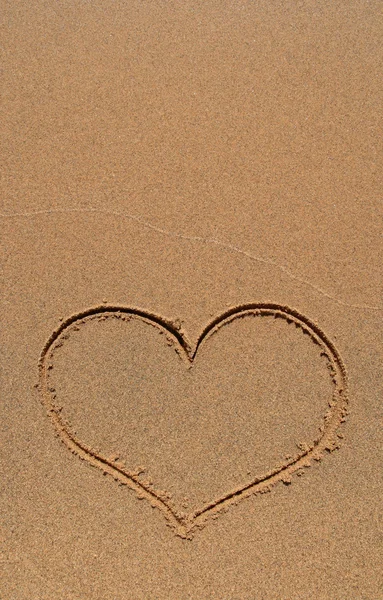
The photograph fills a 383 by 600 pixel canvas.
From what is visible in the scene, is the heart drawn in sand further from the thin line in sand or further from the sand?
the thin line in sand

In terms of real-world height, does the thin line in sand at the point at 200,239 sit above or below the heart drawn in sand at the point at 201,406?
above

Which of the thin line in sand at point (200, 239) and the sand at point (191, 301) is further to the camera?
the thin line in sand at point (200, 239)

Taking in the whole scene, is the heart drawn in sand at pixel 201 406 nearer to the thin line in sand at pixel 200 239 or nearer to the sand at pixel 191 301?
the sand at pixel 191 301

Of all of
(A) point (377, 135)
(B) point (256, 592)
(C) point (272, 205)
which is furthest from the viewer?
(A) point (377, 135)

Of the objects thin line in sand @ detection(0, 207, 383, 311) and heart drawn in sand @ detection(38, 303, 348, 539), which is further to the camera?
thin line in sand @ detection(0, 207, 383, 311)

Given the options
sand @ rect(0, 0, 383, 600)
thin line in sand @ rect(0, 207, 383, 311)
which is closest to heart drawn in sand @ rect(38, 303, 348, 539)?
sand @ rect(0, 0, 383, 600)

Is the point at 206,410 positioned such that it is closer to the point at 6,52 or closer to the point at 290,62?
the point at 290,62

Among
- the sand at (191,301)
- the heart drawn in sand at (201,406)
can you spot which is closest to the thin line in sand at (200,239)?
the sand at (191,301)

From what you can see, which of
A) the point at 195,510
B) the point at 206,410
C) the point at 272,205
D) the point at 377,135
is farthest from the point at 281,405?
the point at 377,135
